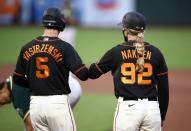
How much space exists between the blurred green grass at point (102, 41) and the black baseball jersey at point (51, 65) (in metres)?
10.2

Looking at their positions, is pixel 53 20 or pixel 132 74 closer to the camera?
pixel 132 74

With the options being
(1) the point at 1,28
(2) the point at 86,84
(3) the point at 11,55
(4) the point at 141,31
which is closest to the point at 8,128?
(4) the point at 141,31

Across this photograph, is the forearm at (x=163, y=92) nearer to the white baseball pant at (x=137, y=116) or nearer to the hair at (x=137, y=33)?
the white baseball pant at (x=137, y=116)

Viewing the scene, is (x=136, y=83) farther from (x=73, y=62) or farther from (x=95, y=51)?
(x=95, y=51)

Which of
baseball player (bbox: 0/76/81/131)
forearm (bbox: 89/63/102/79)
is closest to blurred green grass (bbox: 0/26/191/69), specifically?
baseball player (bbox: 0/76/81/131)

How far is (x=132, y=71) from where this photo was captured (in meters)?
6.24

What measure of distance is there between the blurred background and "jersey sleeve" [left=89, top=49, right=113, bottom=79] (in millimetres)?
3181

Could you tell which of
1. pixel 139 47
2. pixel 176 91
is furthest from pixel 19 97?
pixel 176 91

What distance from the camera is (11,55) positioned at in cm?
1878

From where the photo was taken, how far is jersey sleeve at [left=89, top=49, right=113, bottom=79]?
6.34m

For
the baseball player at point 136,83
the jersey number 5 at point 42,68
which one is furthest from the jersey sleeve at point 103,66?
the jersey number 5 at point 42,68

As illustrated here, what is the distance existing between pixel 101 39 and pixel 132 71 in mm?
16250

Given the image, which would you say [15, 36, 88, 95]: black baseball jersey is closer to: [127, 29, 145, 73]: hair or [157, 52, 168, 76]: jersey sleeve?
[127, 29, 145, 73]: hair

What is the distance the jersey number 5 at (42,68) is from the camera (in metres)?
6.48
